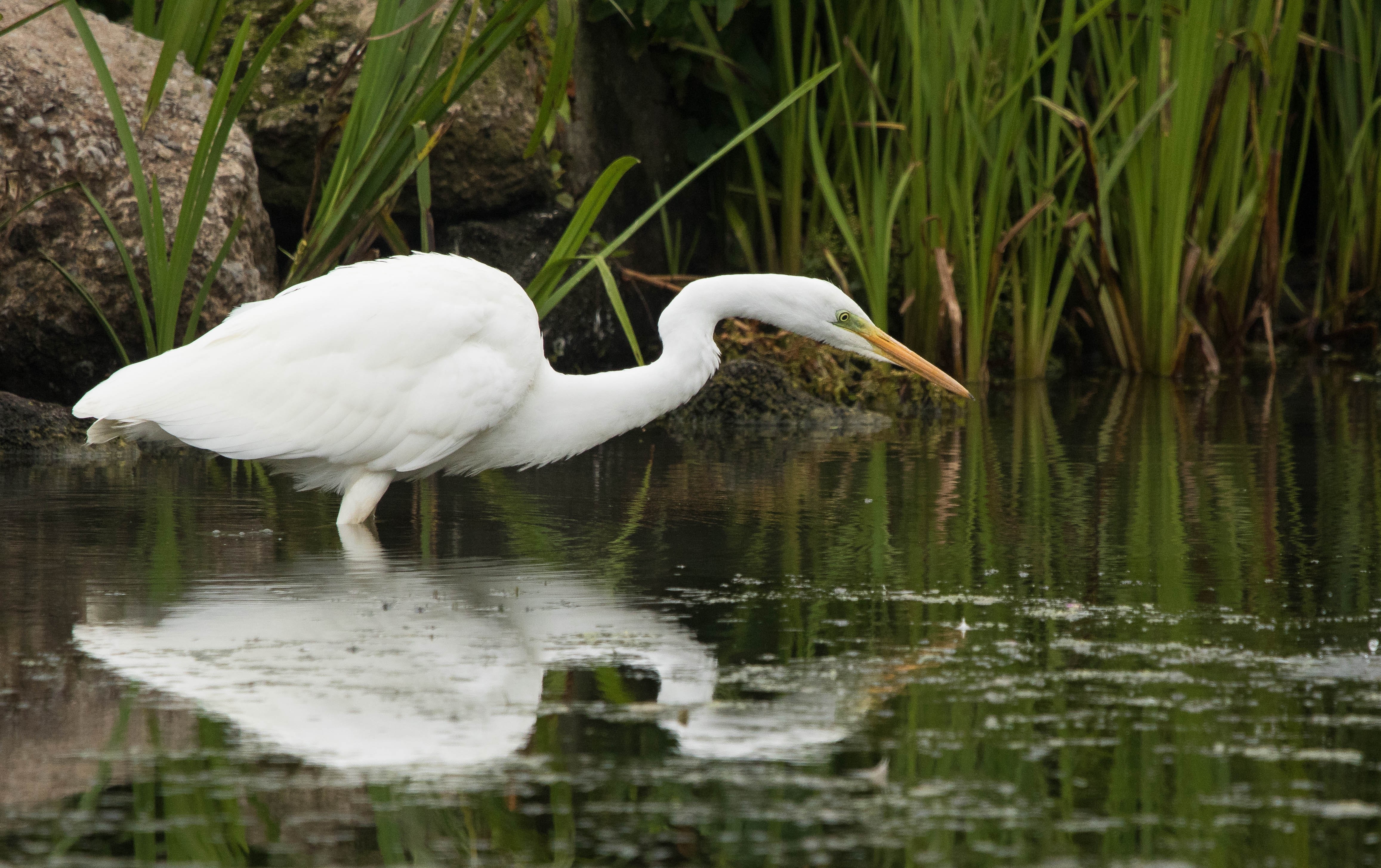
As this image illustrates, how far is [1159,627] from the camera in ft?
10.5

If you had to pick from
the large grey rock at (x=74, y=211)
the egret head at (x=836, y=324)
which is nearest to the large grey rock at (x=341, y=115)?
the large grey rock at (x=74, y=211)

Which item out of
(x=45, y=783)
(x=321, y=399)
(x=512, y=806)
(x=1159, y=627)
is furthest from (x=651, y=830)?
(x=321, y=399)

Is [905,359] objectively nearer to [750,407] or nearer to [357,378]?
[357,378]

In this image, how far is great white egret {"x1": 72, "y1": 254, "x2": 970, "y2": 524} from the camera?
4.49m

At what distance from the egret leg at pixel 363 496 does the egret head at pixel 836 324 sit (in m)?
1.30

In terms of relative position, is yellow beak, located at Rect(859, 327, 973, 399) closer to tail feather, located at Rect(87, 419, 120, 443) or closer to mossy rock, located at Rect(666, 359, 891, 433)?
mossy rock, located at Rect(666, 359, 891, 433)

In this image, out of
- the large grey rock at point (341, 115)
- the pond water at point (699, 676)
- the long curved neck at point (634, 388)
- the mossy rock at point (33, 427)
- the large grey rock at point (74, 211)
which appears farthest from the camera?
the large grey rock at point (341, 115)

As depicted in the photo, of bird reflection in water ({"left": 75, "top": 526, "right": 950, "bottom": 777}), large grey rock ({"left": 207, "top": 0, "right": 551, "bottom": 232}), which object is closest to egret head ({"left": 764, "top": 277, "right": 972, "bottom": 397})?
bird reflection in water ({"left": 75, "top": 526, "right": 950, "bottom": 777})

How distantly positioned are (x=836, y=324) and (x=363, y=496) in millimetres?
1567

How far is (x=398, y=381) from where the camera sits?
4.54 m

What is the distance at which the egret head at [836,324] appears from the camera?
4812 mm

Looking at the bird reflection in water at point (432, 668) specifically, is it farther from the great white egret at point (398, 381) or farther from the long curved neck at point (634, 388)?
the long curved neck at point (634, 388)

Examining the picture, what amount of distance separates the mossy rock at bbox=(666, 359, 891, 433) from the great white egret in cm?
250

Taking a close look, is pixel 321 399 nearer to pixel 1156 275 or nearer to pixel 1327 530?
pixel 1327 530
